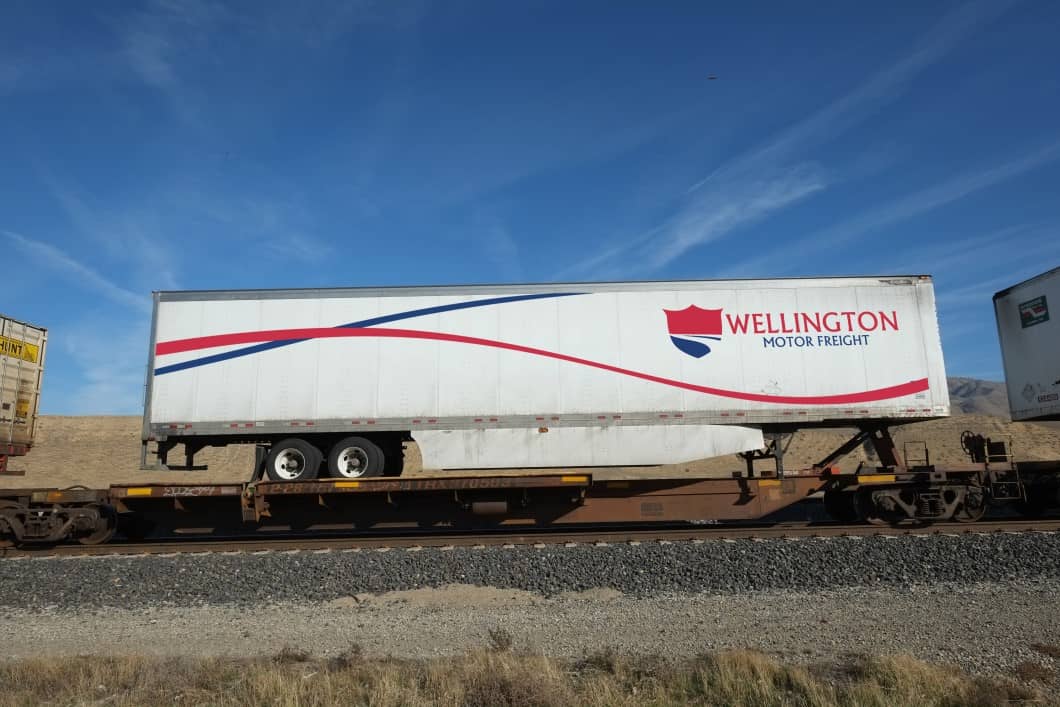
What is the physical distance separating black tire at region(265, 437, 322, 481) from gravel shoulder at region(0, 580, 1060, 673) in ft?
12.9

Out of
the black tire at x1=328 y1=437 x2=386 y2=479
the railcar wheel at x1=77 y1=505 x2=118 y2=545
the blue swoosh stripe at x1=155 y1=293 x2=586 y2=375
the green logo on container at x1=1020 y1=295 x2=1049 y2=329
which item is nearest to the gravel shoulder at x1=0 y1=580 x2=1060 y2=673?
the railcar wheel at x1=77 y1=505 x2=118 y2=545

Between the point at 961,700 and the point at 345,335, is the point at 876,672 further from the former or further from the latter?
the point at 345,335

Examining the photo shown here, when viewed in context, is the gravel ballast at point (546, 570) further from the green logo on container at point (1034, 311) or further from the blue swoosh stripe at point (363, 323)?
the green logo on container at point (1034, 311)

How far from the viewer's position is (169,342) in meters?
12.6

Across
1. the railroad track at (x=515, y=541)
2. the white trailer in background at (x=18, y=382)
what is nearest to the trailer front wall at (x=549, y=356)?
the railroad track at (x=515, y=541)

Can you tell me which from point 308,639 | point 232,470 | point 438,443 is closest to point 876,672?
point 308,639

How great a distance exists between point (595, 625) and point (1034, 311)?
12722mm

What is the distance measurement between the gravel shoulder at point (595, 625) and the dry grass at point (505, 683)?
591mm

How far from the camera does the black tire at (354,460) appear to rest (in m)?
12.1

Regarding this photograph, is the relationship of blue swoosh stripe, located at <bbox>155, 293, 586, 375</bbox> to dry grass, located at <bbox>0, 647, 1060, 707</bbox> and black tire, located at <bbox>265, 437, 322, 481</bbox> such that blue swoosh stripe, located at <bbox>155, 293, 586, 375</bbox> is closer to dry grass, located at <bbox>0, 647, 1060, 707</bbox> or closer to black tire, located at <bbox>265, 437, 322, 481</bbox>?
black tire, located at <bbox>265, 437, 322, 481</bbox>

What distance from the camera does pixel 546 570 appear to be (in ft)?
30.1

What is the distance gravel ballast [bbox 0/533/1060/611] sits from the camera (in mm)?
8562

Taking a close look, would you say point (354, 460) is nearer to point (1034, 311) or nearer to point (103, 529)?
point (103, 529)

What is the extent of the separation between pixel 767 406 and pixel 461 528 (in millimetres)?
7208
